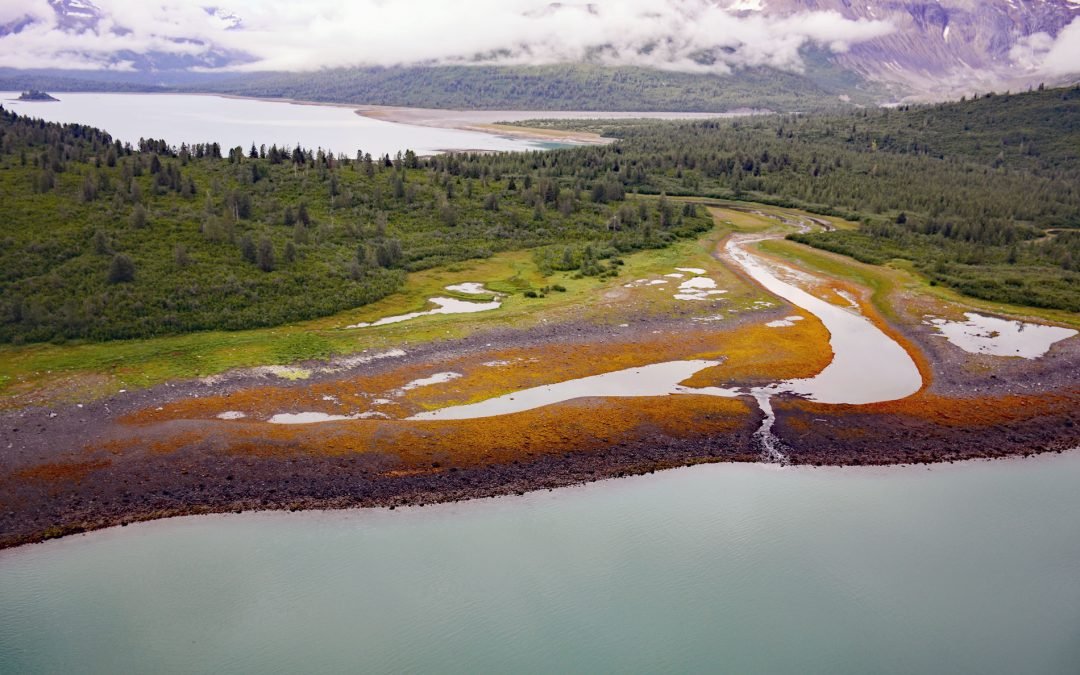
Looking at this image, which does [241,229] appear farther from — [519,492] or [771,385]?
[771,385]

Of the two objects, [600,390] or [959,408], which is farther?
[600,390]

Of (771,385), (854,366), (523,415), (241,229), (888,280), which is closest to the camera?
(523,415)

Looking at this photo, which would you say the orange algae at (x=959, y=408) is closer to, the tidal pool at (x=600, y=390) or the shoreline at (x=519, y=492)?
the shoreline at (x=519, y=492)

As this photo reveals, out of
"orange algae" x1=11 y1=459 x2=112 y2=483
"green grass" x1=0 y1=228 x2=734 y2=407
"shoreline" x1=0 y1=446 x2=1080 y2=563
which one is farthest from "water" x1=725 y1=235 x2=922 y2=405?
"orange algae" x1=11 y1=459 x2=112 y2=483

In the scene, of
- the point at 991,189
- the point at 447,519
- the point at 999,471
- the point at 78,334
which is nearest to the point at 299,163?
the point at 78,334

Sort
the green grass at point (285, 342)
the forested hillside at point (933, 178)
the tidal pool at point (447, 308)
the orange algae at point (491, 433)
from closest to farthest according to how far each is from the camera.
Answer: the orange algae at point (491, 433), the green grass at point (285, 342), the tidal pool at point (447, 308), the forested hillside at point (933, 178)

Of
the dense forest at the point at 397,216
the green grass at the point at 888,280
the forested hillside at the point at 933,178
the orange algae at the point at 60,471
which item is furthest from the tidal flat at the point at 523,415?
the forested hillside at the point at 933,178

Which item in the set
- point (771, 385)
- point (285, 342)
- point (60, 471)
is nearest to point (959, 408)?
point (771, 385)

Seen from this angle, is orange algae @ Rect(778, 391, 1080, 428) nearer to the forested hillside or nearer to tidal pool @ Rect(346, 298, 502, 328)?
the forested hillside
